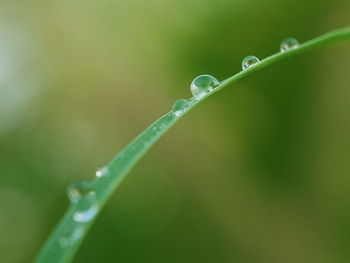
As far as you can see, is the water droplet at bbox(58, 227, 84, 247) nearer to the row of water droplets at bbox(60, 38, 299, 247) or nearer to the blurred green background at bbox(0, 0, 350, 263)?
the row of water droplets at bbox(60, 38, 299, 247)

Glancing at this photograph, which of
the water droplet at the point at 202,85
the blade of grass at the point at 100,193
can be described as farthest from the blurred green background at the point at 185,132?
the blade of grass at the point at 100,193

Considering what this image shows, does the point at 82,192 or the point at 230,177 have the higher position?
the point at 230,177

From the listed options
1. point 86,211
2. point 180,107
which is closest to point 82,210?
point 86,211

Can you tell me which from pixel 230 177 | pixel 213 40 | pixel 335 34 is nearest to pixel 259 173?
pixel 230 177

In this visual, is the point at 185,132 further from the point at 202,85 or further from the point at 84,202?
the point at 84,202

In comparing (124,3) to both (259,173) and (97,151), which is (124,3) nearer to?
(97,151)
